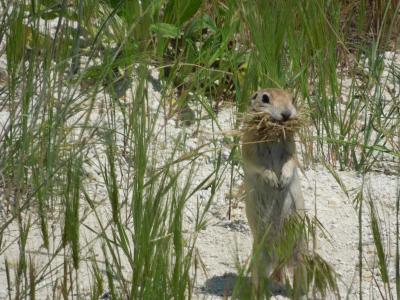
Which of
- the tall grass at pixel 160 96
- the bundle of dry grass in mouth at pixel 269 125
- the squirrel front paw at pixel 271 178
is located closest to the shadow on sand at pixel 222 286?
the tall grass at pixel 160 96

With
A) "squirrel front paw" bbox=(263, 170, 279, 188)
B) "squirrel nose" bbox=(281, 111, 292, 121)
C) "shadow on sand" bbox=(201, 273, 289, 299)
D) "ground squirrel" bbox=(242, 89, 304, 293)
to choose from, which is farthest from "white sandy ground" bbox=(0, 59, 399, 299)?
"squirrel nose" bbox=(281, 111, 292, 121)

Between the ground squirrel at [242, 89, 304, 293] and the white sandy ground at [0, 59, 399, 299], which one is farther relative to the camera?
the ground squirrel at [242, 89, 304, 293]

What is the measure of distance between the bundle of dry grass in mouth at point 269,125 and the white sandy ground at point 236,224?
23 cm

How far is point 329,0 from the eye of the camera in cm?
546

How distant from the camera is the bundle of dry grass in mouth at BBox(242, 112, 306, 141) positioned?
3975mm

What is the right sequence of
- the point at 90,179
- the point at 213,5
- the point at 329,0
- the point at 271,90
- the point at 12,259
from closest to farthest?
the point at 12,259
the point at 271,90
the point at 90,179
the point at 329,0
the point at 213,5

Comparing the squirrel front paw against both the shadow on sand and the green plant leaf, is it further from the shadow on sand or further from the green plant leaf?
the green plant leaf

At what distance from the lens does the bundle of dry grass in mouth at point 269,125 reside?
3975mm

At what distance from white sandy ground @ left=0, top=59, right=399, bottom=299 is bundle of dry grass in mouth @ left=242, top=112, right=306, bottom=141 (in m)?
0.23

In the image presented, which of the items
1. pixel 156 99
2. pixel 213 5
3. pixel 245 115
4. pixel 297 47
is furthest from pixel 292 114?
pixel 213 5

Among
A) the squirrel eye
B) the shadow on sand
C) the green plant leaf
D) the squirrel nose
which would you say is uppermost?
the green plant leaf

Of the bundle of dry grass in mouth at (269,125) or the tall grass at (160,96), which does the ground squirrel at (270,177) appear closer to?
the bundle of dry grass in mouth at (269,125)

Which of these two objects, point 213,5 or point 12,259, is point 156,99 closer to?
point 213,5

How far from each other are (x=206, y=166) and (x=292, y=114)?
4.07ft
